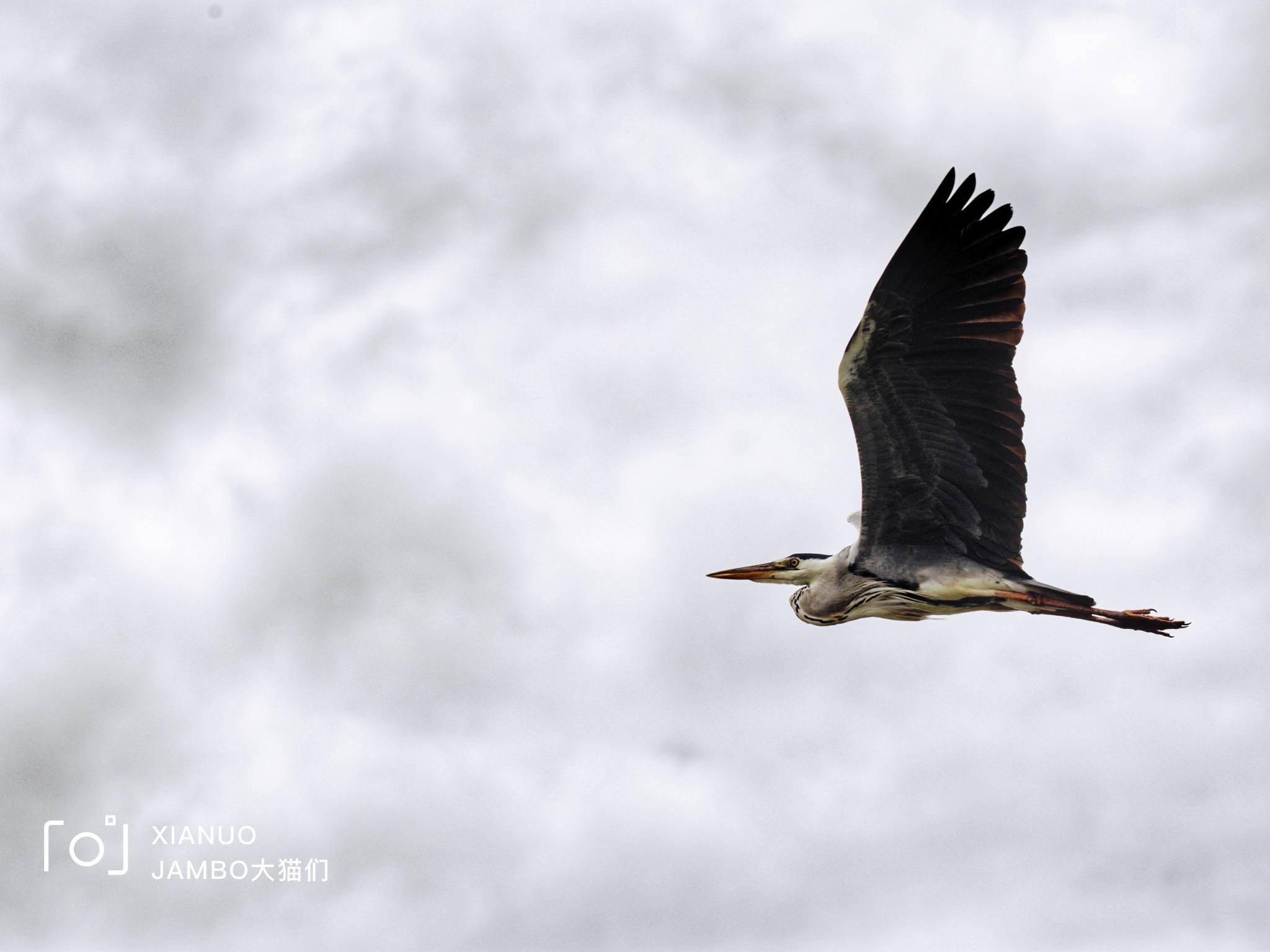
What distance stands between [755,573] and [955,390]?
377cm

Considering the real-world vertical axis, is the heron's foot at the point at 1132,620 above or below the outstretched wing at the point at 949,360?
below

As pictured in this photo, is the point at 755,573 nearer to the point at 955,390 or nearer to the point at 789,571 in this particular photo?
the point at 789,571

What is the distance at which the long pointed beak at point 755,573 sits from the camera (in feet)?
49.0

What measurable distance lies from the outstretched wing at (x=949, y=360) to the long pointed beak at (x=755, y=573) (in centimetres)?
260

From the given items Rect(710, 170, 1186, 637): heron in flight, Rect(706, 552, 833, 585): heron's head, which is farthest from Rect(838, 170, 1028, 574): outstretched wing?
Rect(706, 552, 833, 585): heron's head

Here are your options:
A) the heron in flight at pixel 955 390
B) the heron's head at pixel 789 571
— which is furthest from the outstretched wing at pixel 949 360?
the heron's head at pixel 789 571

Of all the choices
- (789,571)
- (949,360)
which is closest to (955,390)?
(949,360)

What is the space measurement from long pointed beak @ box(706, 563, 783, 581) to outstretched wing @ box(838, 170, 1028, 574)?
260 centimetres

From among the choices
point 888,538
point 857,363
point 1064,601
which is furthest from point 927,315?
point 1064,601

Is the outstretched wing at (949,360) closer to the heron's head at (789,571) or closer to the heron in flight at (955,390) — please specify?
the heron in flight at (955,390)

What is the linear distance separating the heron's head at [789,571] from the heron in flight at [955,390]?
5.80 ft

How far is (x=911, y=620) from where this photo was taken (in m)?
14.0

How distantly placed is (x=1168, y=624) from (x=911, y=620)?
9.89 feet

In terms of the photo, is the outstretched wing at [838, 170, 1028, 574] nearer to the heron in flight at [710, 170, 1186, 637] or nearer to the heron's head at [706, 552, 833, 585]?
the heron in flight at [710, 170, 1186, 637]
